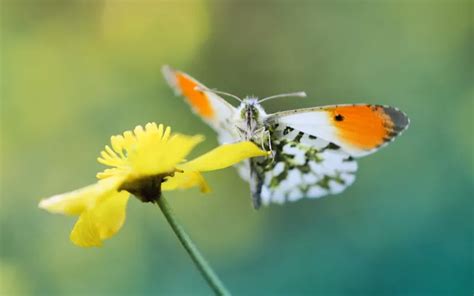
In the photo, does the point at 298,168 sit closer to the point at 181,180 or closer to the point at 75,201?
the point at 181,180

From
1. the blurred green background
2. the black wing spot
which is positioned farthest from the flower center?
the blurred green background

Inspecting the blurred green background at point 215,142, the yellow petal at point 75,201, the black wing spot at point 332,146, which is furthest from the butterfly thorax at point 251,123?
the blurred green background at point 215,142

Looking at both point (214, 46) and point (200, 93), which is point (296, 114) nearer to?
point (200, 93)

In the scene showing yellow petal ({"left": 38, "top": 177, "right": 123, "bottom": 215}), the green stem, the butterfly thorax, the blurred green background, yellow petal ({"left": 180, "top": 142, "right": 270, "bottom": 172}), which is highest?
the blurred green background

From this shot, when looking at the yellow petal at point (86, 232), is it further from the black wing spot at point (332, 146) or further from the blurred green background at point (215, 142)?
the blurred green background at point (215, 142)

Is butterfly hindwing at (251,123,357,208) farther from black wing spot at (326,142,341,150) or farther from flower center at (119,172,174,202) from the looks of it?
flower center at (119,172,174,202)

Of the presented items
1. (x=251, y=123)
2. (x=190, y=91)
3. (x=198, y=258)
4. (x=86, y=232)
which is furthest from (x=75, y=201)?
(x=190, y=91)
